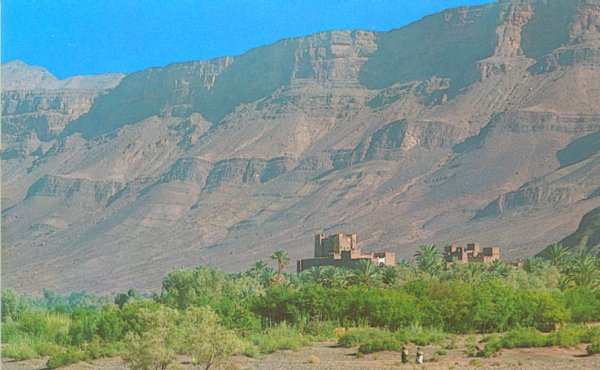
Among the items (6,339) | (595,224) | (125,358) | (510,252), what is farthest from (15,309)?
(510,252)

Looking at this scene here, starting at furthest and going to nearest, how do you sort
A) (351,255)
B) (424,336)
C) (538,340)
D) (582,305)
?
(351,255)
(582,305)
(424,336)
(538,340)

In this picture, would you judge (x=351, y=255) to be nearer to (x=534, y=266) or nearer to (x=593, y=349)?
(x=534, y=266)

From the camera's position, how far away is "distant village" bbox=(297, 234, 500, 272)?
12056cm

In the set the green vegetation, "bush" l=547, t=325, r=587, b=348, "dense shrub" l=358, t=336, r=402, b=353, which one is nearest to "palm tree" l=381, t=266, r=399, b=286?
the green vegetation

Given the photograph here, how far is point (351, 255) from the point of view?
122375 millimetres

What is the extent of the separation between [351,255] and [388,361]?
73.7 m

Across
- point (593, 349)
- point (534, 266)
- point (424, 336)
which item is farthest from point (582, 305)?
point (534, 266)

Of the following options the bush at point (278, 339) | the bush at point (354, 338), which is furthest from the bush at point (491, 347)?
the bush at point (278, 339)

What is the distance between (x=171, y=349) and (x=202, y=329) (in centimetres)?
119

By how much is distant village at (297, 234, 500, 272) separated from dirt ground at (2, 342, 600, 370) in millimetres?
63275

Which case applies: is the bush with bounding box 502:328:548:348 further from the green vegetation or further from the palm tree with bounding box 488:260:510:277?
the palm tree with bounding box 488:260:510:277

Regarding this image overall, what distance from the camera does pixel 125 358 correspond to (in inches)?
1604

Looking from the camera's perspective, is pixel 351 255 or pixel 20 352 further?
pixel 351 255

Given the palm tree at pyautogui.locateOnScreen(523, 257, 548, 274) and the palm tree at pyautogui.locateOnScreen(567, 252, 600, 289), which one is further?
the palm tree at pyautogui.locateOnScreen(523, 257, 548, 274)
